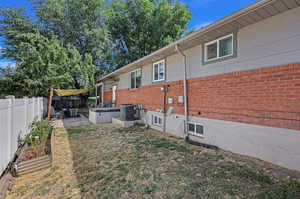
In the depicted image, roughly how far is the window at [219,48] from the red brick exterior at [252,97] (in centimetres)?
66

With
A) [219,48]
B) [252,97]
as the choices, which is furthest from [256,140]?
[219,48]

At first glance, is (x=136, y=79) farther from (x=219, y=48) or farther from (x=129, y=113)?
(x=219, y=48)

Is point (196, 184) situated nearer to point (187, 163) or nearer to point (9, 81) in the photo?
point (187, 163)

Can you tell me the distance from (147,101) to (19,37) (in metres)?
14.1

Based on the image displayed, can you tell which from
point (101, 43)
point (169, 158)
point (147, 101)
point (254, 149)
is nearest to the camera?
point (254, 149)

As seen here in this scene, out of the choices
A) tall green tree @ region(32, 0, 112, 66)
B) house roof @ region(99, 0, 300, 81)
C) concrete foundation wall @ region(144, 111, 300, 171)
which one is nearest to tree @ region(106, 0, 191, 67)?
tall green tree @ region(32, 0, 112, 66)

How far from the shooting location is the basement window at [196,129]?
529 cm

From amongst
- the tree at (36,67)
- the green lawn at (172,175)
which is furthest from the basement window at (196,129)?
the tree at (36,67)

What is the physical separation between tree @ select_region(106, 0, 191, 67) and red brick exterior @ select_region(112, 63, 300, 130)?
14.6 meters

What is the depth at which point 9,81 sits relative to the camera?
10.7m

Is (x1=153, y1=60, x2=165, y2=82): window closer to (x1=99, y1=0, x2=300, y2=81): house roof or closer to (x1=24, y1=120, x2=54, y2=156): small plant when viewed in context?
(x1=99, y1=0, x2=300, y2=81): house roof

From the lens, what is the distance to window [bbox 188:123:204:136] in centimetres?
530

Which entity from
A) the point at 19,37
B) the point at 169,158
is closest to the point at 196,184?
the point at 169,158

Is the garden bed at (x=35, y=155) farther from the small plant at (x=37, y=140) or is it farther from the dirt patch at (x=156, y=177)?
the dirt patch at (x=156, y=177)
